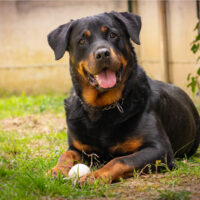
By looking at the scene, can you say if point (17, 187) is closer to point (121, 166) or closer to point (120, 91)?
point (121, 166)

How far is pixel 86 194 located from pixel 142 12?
19.3 ft

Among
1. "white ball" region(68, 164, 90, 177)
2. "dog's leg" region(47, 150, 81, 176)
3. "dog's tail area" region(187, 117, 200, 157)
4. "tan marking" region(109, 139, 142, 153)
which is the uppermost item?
"tan marking" region(109, 139, 142, 153)

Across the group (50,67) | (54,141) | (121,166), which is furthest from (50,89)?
(121,166)

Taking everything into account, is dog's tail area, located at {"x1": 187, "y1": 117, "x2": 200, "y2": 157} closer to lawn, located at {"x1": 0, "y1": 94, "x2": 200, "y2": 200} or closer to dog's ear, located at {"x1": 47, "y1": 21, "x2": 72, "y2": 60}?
lawn, located at {"x1": 0, "y1": 94, "x2": 200, "y2": 200}

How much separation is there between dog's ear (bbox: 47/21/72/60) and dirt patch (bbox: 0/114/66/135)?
6.51ft

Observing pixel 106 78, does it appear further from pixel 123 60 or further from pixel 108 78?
pixel 123 60

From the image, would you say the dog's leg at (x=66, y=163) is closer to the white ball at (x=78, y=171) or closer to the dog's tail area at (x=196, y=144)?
the white ball at (x=78, y=171)

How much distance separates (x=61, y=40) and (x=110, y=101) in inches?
28.7

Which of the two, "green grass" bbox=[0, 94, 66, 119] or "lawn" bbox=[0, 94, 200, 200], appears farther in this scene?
"green grass" bbox=[0, 94, 66, 119]

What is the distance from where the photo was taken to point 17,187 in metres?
3.26

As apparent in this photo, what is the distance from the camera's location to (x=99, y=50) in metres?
3.79

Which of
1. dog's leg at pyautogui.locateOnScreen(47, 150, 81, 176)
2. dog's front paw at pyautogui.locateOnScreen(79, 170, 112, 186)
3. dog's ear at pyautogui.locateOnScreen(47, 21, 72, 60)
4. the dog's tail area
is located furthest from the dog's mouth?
the dog's tail area

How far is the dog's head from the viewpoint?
151 inches

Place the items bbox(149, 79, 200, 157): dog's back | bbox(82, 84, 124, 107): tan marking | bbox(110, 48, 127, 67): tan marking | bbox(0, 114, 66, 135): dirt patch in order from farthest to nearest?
bbox(0, 114, 66, 135): dirt patch → bbox(149, 79, 200, 157): dog's back → bbox(82, 84, 124, 107): tan marking → bbox(110, 48, 127, 67): tan marking
